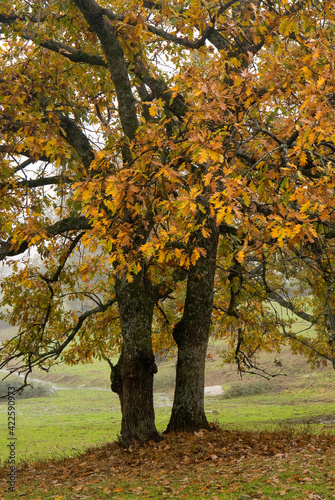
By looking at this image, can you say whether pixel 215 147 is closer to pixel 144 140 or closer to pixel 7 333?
pixel 144 140

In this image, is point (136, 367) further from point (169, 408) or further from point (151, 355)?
point (169, 408)

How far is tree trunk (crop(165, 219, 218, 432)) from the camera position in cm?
962

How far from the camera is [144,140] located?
6922mm

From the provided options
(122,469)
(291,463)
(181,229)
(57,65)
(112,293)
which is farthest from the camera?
(112,293)

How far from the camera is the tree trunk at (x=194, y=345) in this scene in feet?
31.6

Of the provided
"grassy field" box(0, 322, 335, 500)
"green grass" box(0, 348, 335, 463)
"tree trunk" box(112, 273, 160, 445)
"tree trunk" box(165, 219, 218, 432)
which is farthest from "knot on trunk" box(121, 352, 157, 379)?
"green grass" box(0, 348, 335, 463)

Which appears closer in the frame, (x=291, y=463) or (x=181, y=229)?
(x=181, y=229)

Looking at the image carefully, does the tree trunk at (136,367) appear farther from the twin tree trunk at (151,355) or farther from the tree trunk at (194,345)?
the tree trunk at (194,345)

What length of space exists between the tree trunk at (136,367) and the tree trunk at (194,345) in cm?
77

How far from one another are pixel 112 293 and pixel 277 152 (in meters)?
8.30

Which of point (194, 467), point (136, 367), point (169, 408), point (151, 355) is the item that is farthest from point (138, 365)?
point (169, 408)

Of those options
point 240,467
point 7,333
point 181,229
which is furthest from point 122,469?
point 7,333

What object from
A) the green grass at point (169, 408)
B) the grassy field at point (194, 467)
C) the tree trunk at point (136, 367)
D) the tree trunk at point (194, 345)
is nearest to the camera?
the grassy field at point (194, 467)

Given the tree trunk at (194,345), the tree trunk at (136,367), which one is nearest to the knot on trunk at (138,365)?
the tree trunk at (136,367)
